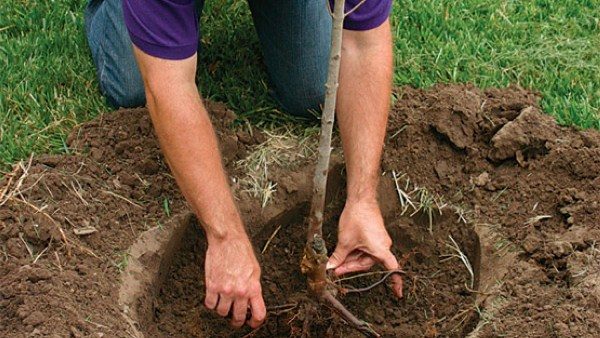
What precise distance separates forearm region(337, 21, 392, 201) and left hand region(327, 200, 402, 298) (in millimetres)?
72

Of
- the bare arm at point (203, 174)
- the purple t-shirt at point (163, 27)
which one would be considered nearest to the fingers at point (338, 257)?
the bare arm at point (203, 174)

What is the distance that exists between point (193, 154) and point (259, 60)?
1265 mm

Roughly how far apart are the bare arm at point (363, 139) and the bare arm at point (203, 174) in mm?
359

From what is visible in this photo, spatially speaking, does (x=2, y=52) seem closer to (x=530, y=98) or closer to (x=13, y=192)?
(x=13, y=192)

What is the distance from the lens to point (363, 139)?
3.08m

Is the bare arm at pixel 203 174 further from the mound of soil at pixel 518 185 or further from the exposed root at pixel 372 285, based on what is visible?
the mound of soil at pixel 518 185

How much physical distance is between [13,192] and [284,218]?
Answer: 36.6 inches

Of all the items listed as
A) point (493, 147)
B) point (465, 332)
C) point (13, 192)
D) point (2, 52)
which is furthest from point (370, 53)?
point (2, 52)

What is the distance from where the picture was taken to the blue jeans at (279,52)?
369cm

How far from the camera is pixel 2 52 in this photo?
3939mm

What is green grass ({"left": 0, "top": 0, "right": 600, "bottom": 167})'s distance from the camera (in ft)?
11.8

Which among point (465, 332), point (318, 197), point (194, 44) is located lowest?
point (465, 332)

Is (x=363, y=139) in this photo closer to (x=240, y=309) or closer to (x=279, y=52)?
(x=240, y=309)

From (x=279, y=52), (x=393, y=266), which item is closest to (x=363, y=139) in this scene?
(x=393, y=266)
